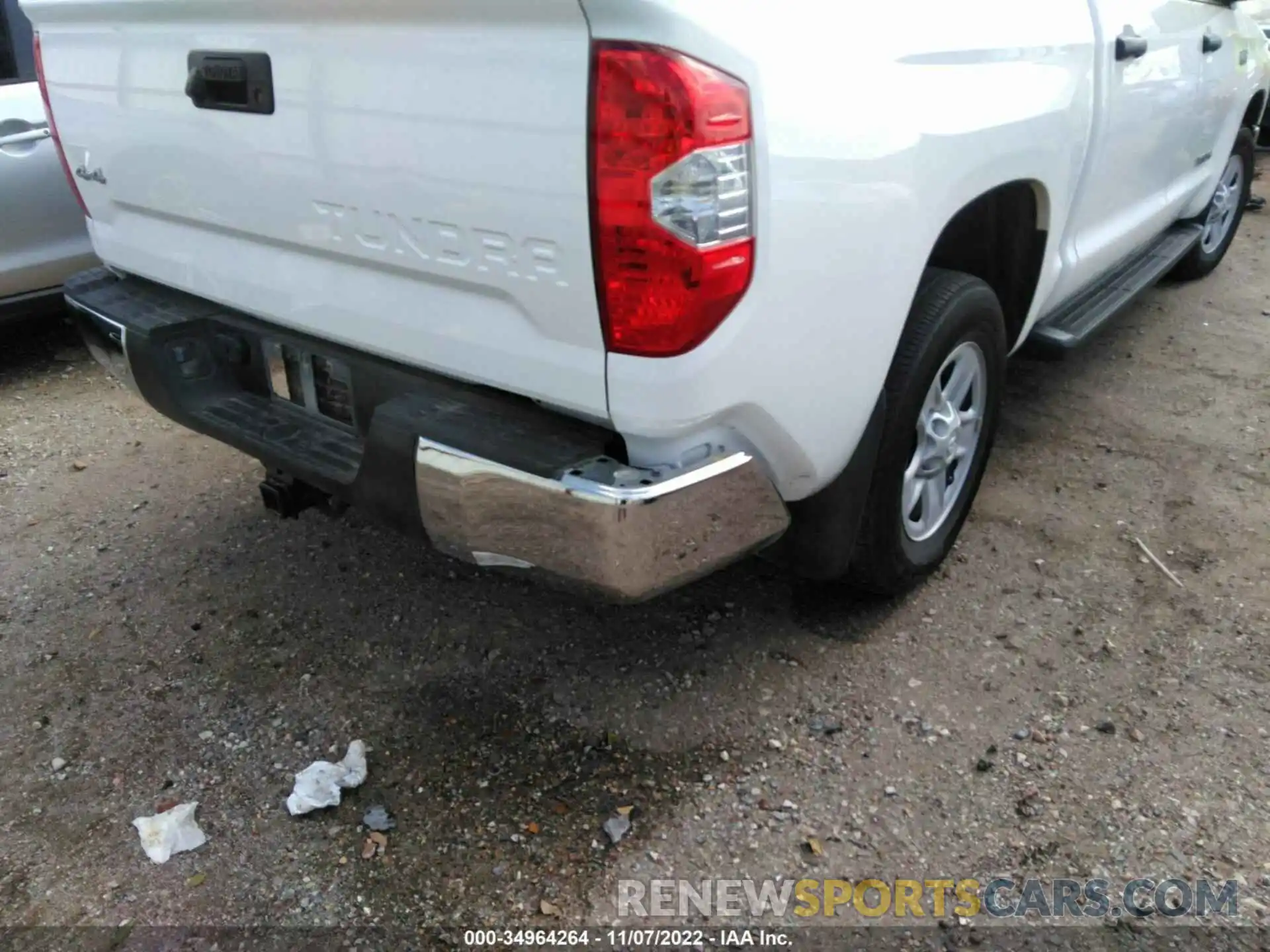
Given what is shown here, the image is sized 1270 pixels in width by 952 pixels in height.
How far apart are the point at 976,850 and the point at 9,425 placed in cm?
390

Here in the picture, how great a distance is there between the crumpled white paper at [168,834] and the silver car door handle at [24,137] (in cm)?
321

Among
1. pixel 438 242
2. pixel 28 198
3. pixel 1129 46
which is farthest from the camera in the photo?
pixel 28 198

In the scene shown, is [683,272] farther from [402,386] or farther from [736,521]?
[402,386]

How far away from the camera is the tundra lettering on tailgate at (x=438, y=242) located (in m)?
1.78

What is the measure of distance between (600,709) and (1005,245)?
1.64m

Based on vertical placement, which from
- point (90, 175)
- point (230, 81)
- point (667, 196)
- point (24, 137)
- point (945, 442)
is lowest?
point (945, 442)

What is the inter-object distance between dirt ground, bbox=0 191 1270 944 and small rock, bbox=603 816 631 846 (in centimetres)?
2

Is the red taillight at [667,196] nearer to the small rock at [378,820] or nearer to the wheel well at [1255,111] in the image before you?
the small rock at [378,820]

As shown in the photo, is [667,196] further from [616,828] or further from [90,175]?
[90,175]

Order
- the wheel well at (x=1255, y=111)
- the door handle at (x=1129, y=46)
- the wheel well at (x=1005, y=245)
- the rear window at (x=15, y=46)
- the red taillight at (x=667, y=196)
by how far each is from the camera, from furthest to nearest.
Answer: the wheel well at (x=1255, y=111), the rear window at (x=15, y=46), the door handle at (x=1129, y=46), the wheel well at (x=1005, y=245), the red taillight at (x=667, y=196)

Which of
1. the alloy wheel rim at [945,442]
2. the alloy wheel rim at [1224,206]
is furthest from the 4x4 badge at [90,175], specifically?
the alloy wheel rim at [1224,206]

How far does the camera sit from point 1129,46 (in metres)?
2.91

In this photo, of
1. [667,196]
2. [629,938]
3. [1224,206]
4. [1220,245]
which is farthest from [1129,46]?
[1220,245]

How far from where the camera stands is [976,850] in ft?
6.84
